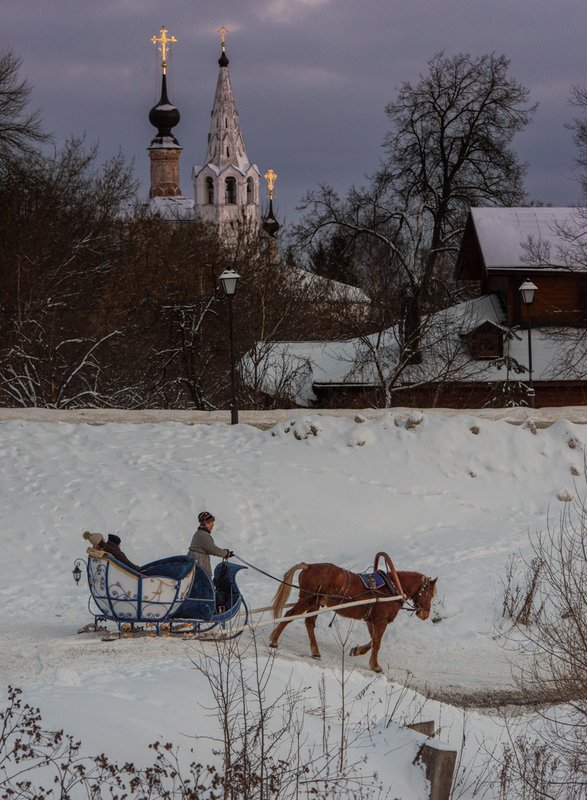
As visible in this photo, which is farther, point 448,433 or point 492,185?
point 492,185

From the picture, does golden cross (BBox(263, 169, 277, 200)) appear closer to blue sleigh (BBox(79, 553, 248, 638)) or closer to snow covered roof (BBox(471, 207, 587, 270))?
snow covered roof (BBox(471, 207, 587, 270))

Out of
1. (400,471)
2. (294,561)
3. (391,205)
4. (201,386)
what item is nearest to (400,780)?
(294,561)

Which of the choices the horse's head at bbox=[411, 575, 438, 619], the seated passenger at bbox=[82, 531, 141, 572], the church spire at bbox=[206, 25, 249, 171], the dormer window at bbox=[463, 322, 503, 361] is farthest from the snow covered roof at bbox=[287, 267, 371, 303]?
the church spire at bbox=[206, 25, 249, 171]

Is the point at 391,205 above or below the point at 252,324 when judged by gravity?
above

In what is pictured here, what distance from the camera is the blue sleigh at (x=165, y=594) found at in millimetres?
12508

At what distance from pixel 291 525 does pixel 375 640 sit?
5.67 meters

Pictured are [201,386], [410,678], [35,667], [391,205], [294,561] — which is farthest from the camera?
[391,205]

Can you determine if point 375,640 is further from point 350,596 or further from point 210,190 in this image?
point 210,190

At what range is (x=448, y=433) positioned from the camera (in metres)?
21.6

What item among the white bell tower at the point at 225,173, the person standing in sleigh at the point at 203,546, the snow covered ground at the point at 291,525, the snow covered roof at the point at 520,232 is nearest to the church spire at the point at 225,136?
the white bell tower at the point at 225,173

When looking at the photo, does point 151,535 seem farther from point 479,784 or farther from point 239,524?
point 479,784

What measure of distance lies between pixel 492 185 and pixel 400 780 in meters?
37.9

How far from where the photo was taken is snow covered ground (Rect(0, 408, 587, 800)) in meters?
11.2

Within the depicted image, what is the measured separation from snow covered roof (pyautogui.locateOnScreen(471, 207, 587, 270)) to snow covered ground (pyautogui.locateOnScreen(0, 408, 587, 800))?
12.2 meters
